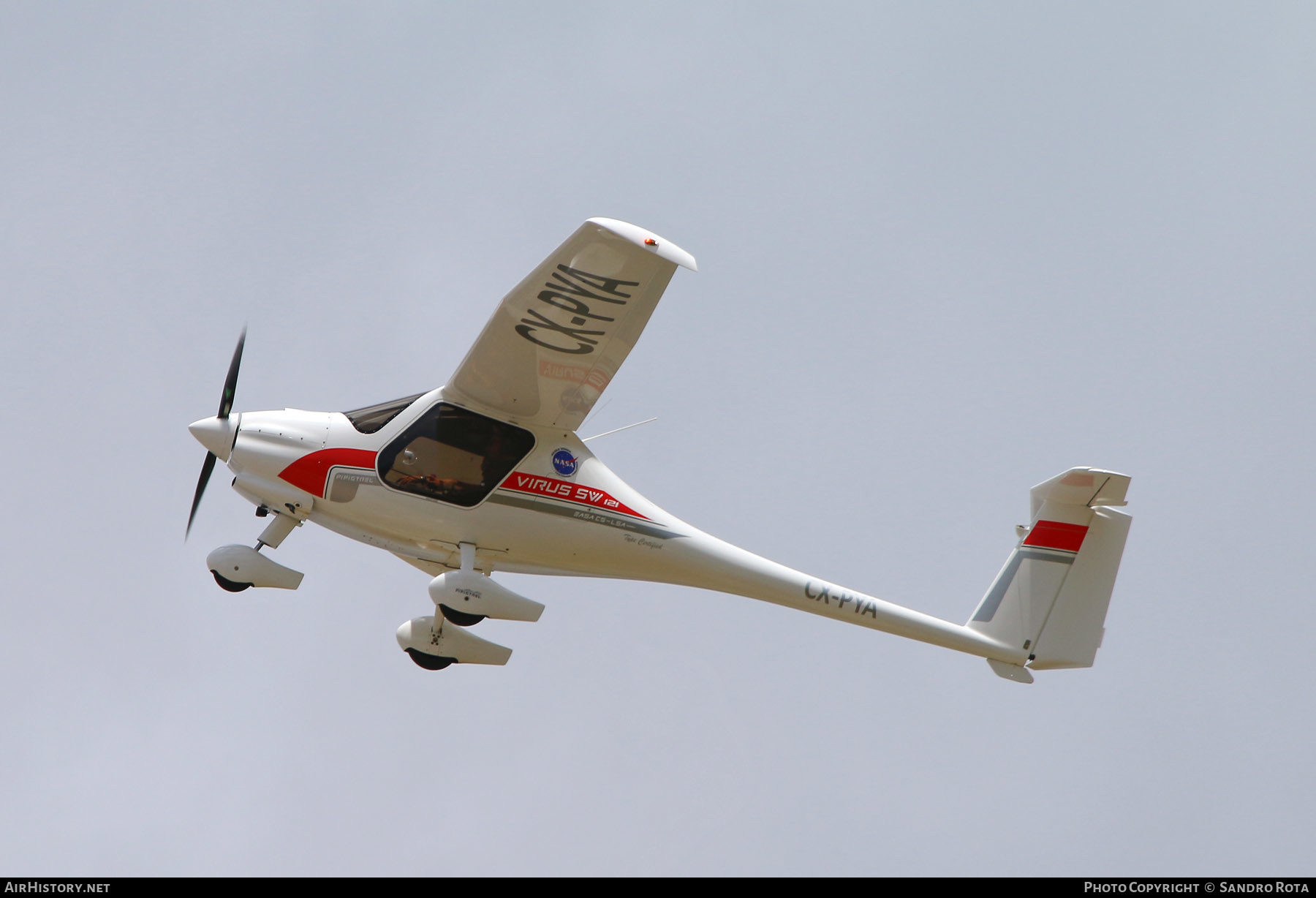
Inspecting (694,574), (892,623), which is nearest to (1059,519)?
(892,623)

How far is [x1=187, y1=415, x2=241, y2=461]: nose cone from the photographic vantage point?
13.1 metres

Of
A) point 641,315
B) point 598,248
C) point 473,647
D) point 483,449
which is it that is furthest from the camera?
point 473,647

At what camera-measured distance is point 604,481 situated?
13492 millimetres

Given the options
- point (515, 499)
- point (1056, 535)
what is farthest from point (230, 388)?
point (1056, 535)

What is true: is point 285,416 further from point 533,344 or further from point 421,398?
point 533,344

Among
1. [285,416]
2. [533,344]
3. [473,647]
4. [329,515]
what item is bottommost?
[473,647]

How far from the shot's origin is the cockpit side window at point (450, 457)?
13.0 metres

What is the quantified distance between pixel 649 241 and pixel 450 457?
334 cm

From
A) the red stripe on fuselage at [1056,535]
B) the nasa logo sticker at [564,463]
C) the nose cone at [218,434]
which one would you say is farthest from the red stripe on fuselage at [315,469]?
the red stripe on fuselage at [1056,535]

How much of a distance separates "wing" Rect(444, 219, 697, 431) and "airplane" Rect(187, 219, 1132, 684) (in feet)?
0.07

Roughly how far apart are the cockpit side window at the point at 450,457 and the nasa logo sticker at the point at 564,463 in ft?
1.38

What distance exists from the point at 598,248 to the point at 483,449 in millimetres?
2781

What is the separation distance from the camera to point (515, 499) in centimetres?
1316

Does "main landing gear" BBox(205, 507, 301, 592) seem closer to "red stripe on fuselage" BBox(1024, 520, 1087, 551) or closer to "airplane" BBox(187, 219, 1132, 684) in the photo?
"airplane" BBox(187, 219, 1132, 684)
